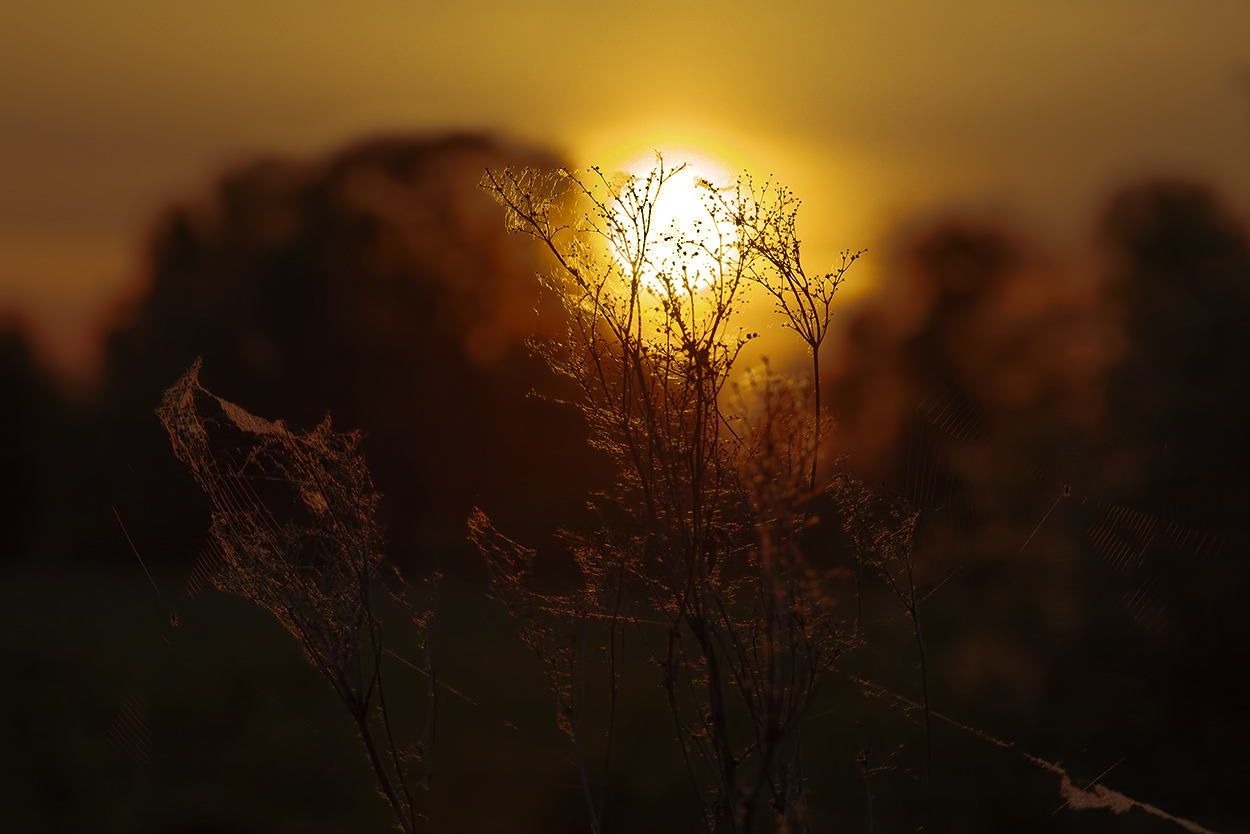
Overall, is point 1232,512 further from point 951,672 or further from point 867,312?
point 867,312

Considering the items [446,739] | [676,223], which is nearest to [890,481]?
[676,223]

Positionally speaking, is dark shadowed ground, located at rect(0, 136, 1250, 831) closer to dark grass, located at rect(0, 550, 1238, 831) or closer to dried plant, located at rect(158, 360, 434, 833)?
dark grass, located at rect(0, 550, 1238, 831)

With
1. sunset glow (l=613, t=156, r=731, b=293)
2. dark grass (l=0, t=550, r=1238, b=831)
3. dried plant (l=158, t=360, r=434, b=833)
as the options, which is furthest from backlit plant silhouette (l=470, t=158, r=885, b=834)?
dark grass (l=0, t=550, r=1238, b=831)

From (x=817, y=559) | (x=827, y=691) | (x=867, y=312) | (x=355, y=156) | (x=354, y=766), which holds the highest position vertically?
(x=355, y=156)

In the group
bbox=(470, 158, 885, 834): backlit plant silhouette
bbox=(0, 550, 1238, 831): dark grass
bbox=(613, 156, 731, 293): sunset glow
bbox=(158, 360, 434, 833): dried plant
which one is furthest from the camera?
bbox=(0, 550, 1238, 831): dark grass

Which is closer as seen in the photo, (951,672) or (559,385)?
(559,385)

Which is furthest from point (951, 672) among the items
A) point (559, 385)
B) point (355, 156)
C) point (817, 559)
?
point (355, 156)

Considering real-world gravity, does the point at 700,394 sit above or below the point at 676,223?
below

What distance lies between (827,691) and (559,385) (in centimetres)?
298

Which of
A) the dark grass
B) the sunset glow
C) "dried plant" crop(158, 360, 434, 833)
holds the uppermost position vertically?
the sunset glow

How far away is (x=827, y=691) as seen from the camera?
6.67 meters

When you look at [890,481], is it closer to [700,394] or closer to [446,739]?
[700,394]

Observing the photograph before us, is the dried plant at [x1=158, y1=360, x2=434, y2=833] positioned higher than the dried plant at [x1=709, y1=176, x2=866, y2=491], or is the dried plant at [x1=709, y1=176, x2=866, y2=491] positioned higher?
the dried plant at [x1=709, y1=176, x2=866, y2=491]

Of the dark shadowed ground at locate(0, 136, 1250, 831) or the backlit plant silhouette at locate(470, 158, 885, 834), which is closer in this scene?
the backlit plant silhouette at locate(470, 158, 885, 834)
